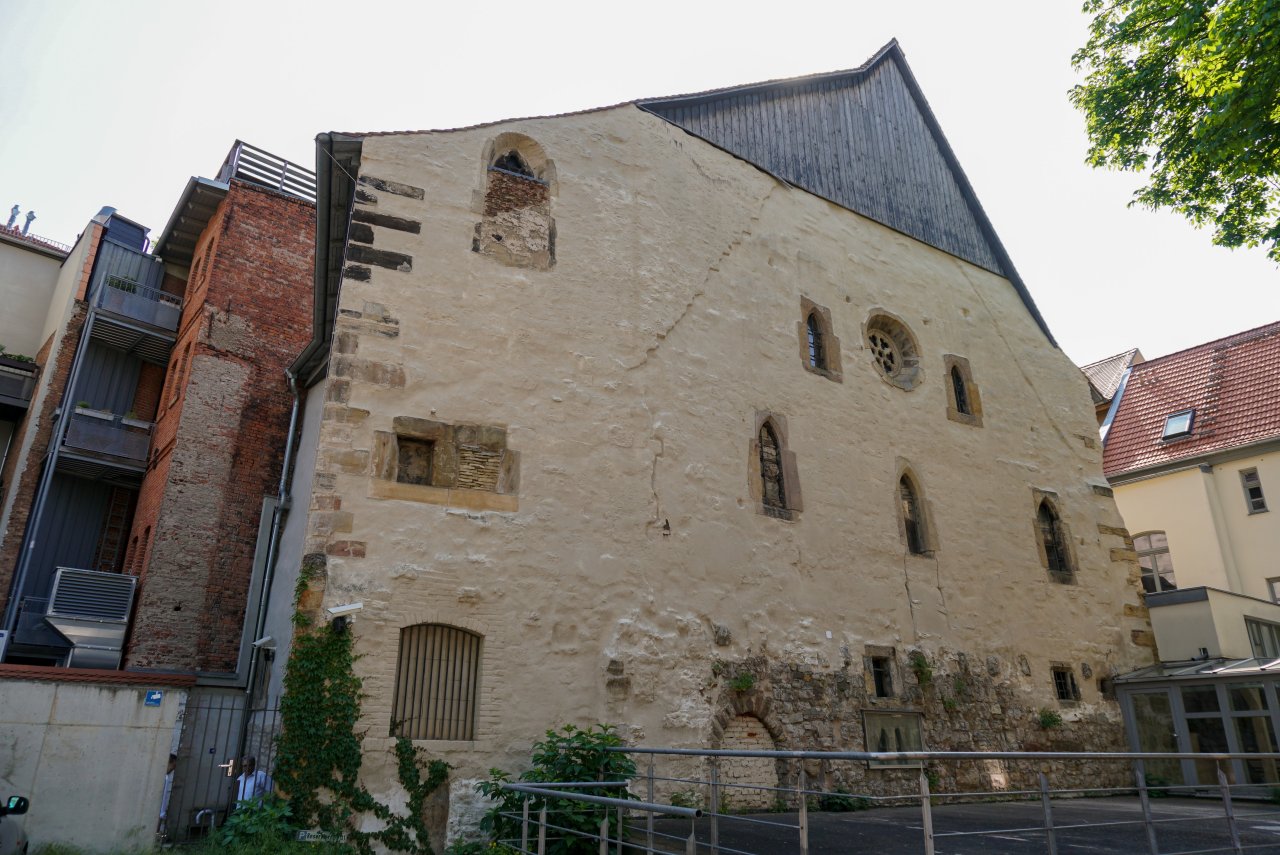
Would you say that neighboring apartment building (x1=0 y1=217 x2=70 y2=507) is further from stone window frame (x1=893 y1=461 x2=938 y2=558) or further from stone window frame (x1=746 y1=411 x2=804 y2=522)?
stone window frame (x1=893 y1=461 x2=938 y2=558)

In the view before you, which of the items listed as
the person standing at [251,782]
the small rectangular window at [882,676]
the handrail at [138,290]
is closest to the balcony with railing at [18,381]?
the handrail at [138,290]

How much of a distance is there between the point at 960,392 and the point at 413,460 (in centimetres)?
1002

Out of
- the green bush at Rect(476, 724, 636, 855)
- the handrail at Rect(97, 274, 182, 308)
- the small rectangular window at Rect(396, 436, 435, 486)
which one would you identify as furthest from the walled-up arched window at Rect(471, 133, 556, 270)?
the handrail at Rect(97, 274, 182, 308)

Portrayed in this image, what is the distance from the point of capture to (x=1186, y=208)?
12.9 m

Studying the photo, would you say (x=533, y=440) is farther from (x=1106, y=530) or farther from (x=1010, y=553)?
(x=1106, y=530)

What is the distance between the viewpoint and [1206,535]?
19344 millimetres

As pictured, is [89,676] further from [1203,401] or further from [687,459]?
[1203,401]

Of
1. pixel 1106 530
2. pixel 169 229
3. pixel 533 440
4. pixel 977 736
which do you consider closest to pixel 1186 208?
pixel 1106 530

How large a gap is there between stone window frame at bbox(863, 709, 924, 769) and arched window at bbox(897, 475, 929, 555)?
2391mm

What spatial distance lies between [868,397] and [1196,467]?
10487 millimetres

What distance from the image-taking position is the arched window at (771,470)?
12133mm

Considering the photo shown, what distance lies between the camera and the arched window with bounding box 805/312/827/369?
1377 centimetres

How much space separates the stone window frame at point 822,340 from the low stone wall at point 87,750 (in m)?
9.11

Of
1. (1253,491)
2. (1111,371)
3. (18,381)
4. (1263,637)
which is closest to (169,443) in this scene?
(18,381)
